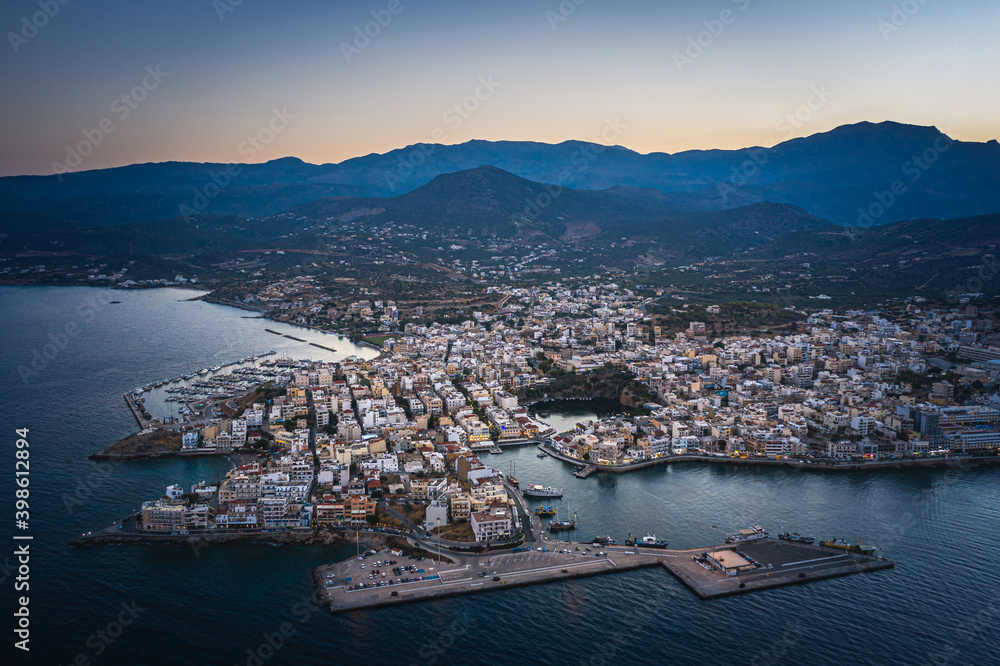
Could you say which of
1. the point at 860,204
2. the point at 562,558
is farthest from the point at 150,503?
the point at 860,204

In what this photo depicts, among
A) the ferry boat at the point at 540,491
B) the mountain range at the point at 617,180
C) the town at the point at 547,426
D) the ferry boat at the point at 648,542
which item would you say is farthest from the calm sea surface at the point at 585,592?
the mountain range at the point at 617,180

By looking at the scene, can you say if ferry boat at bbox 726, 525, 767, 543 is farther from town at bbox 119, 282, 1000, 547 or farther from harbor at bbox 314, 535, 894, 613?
town at bbox 119, 282, 1000, 547

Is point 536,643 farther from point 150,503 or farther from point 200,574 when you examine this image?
point 150,503

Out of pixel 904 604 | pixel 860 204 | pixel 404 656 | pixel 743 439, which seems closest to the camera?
pixel 404 656

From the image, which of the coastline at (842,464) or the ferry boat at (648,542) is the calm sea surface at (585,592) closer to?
the ferry boat at (648,542)

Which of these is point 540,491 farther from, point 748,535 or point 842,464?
point 842,464

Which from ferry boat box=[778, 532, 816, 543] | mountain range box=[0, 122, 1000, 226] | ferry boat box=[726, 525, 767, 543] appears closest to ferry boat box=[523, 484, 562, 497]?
ferry boat box=[726, 525, 767, 543]
